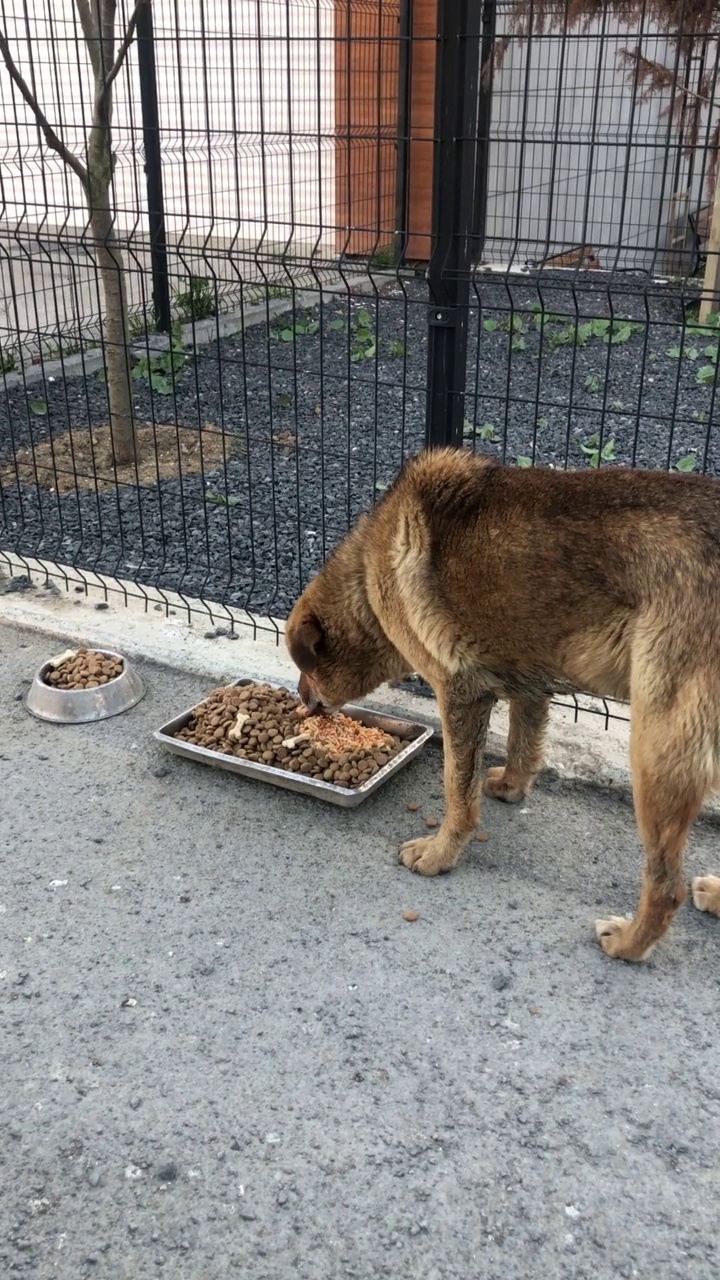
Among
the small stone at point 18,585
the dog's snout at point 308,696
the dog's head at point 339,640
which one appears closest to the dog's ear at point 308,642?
the dog's head at point 339,640

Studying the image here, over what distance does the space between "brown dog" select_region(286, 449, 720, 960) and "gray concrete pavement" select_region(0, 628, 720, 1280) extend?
27 cm

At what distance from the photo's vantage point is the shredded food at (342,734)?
13.6ft

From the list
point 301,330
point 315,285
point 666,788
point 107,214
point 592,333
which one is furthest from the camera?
point 301,330

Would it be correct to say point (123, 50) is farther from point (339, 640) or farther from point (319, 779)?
point (319, 779)

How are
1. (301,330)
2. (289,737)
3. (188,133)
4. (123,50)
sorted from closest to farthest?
(289,737), (123,50), (188,133), (301,330)

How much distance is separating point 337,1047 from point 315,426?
5.72m

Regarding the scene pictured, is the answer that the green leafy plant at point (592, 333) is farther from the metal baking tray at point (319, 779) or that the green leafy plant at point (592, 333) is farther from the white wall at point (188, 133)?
the metal baking tray at point (319, 779)

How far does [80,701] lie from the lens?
4574mm

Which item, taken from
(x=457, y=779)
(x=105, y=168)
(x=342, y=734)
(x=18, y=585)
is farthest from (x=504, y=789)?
(x=105, y=168)

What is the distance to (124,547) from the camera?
590 cm

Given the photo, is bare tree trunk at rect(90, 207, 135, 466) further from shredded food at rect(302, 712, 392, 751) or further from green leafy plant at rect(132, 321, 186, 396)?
shredded food at rect(302, 712, 392, 751)

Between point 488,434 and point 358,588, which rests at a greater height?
point 358,588

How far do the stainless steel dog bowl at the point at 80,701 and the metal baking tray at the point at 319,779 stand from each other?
0.35 m

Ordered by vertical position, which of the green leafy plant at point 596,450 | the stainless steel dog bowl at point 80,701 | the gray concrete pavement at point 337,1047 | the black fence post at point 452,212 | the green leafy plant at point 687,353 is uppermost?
the black fence post at point 452,212
